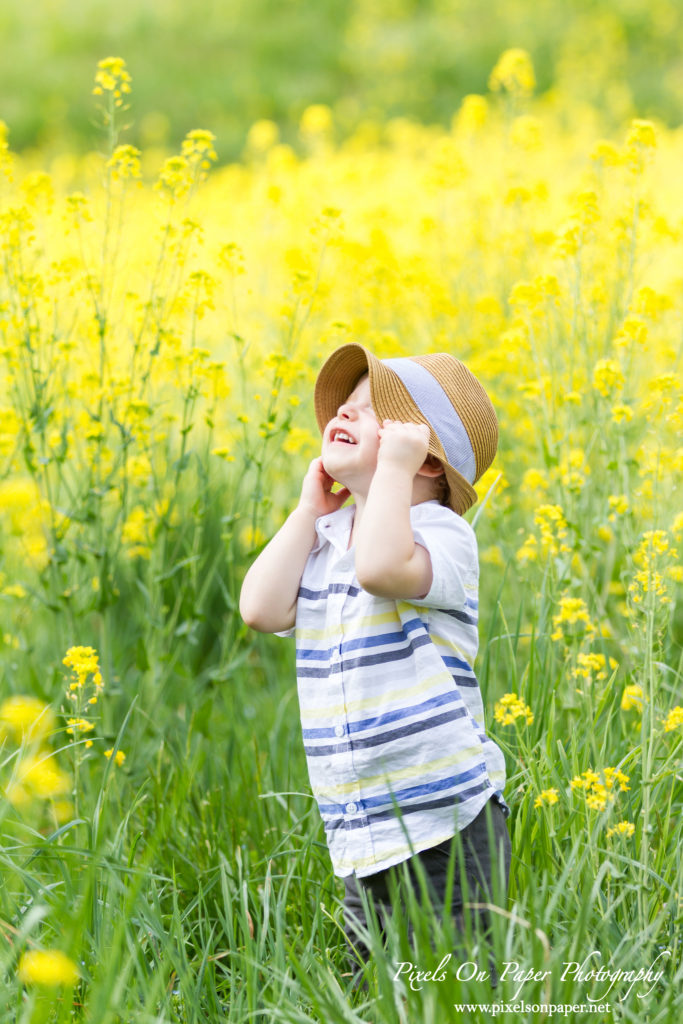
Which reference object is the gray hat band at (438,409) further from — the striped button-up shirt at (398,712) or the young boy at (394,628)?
the striped button-up shirt at (398,712)

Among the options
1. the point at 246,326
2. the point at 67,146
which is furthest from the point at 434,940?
the point at 67,146

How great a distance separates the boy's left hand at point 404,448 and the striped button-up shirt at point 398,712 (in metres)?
0.14

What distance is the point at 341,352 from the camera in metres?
2.01

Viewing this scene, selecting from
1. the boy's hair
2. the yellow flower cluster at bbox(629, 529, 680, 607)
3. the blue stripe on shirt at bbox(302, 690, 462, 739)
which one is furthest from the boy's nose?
the yellow flower cluster at bbox(629, 529, 680, 607)

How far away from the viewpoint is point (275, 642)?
380 cm

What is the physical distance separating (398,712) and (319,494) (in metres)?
0.49

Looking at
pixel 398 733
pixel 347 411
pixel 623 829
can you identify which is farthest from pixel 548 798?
pixel 347 411

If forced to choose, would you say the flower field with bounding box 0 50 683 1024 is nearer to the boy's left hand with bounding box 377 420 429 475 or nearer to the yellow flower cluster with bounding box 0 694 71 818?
the yellow flower cluster with bounding box 0 694 71 818

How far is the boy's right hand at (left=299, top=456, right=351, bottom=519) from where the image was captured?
200cm

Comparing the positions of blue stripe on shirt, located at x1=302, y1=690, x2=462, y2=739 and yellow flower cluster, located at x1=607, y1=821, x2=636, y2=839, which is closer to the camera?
blue stripe on shirt, located at x1=302, y1=690, x2=462, y2=739

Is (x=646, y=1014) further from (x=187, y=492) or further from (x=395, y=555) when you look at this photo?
(x=187, y=492)

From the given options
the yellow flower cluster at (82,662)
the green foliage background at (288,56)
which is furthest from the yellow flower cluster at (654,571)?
the green foliage background at (288,56)

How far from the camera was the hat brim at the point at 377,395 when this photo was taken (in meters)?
1.86

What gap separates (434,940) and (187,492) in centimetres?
267
